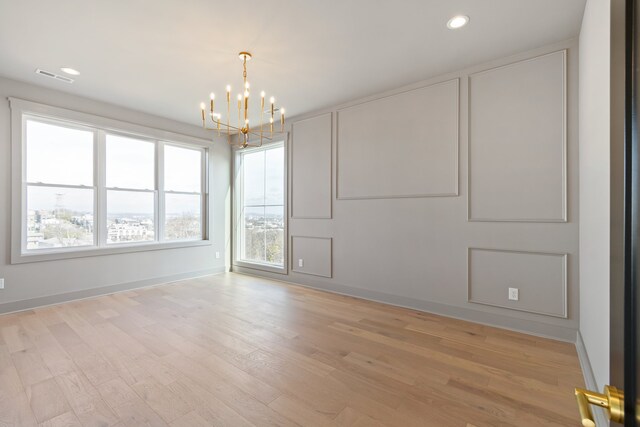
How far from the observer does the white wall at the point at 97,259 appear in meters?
3.47

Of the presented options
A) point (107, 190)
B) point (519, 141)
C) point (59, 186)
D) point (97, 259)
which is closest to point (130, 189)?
point (107, 190)

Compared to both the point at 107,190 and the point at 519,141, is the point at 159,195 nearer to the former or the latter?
the point at 107,190

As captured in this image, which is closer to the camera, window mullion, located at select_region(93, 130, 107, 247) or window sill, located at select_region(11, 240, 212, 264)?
window sill, located at select_region(11, 240, 212, 264)

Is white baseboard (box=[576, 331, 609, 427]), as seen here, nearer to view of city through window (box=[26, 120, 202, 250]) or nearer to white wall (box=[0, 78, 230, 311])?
white wall (box=[0, 78, 230, 311])

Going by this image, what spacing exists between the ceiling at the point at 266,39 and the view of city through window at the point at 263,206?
5.98 ft

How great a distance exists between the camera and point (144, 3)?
225 centimetres

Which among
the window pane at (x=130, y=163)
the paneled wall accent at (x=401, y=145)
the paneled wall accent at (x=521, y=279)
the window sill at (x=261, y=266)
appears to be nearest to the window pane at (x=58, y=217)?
the window pane at (x=130, y=163)

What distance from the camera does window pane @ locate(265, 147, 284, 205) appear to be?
17.2 ft

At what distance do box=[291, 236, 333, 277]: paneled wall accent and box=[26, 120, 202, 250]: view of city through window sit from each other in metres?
2.00

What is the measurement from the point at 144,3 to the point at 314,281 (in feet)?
12.4

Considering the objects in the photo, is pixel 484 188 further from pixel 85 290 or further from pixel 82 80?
pixel 85 290

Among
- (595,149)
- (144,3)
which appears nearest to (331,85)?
(144,3)

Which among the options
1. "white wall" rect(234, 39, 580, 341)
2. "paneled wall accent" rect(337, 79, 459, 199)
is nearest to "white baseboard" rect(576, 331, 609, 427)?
"white wall" rect(234, 39, 580, 341)

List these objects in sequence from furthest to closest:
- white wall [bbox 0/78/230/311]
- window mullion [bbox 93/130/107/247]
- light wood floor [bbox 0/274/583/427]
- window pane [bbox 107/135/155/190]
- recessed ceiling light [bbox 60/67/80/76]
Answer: window pane [bbox 107/135/155/190] → window mullion [bbox 93/130/107/247] → white wall [bbox 0/78/230/311] → recessed ceiling light [bbox 60/67/80/76] → light wood floor [bbox 0/274/583/427]
